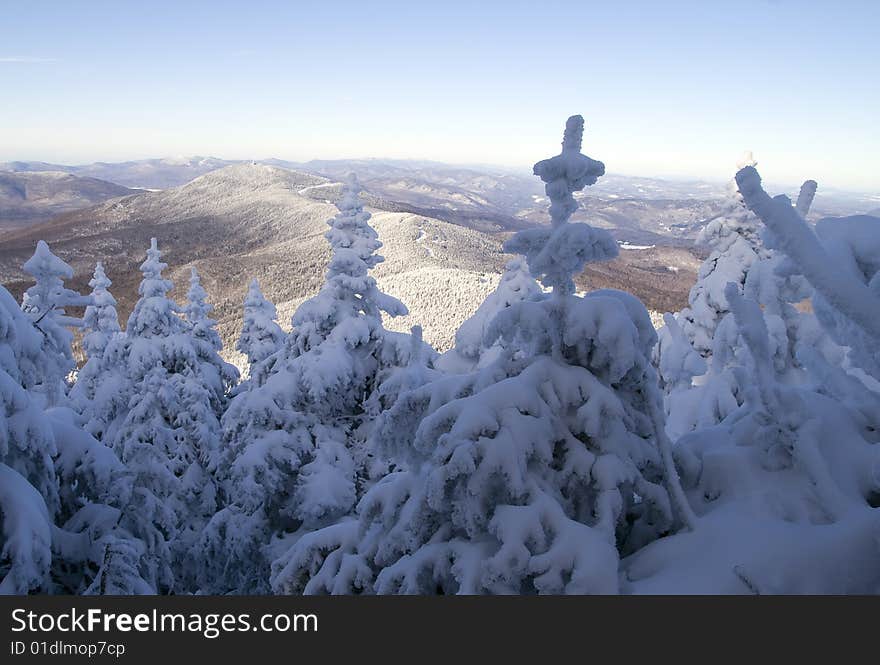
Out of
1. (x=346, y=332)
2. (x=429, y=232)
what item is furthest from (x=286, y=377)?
(x=429, y=232)

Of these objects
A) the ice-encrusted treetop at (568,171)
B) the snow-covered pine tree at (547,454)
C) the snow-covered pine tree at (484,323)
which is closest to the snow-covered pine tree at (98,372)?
the snow-covered pine tree at (484,323)

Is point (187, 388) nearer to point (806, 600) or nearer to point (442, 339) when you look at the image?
point (806, 600)

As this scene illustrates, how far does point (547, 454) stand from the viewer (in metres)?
4.22

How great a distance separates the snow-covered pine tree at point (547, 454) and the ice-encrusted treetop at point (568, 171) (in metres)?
0.01

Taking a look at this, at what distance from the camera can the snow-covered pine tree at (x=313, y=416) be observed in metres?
11.8

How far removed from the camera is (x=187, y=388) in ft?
50.6

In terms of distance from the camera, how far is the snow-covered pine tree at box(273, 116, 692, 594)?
3.94m

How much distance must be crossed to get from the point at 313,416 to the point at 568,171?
31.4ft

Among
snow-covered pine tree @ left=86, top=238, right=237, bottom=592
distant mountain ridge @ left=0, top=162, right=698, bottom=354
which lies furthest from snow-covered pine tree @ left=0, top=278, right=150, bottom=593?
distant mountain ridge @ left=0, top=162, right=698, bottom=354

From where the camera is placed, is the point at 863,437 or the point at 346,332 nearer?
the point at 863,437

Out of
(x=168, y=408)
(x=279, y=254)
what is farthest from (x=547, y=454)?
(x=279, y=254)

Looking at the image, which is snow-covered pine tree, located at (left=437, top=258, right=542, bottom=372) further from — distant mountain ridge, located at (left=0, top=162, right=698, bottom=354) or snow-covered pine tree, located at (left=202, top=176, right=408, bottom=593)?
distant mountain ridge, located at (left=0, top=162, right=698, bottom=354)

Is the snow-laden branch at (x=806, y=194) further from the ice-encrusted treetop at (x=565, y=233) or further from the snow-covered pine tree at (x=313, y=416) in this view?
→ the snow-covered pine tree at (x=313, y=416)

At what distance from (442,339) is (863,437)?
132 feet
